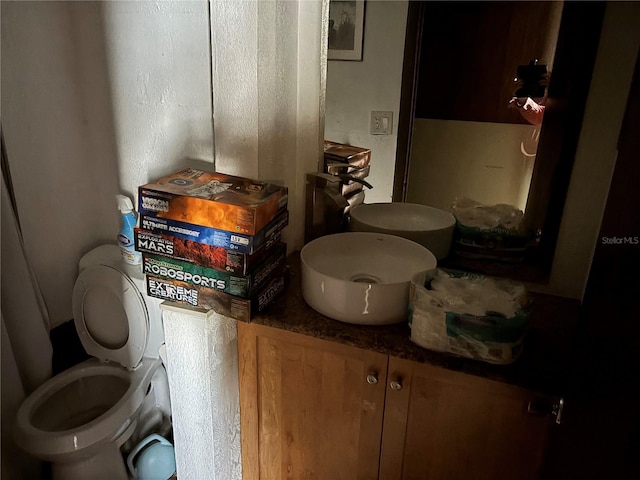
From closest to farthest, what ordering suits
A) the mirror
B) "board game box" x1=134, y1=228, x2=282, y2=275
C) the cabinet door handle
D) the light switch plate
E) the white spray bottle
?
the cabinet door handle → "board game box" x1=134, y1=228, x2=282, y2=275 → the mirror → the light switch plate → the white spray bottle

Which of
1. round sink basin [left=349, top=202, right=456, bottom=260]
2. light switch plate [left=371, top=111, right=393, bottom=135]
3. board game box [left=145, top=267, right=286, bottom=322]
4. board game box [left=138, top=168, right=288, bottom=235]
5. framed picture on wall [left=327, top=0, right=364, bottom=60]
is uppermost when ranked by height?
framed picture on wall [left=327, top=0, right=364, bottom=60]

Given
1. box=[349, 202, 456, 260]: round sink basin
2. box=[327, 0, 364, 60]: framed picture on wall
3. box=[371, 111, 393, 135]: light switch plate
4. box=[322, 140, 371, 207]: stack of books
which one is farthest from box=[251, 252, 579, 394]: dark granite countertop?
box=[327, 0, 364, 60]: framed picture on wall

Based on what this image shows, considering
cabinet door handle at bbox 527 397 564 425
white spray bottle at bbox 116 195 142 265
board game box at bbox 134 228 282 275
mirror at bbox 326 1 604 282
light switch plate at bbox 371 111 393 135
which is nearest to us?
cabinet door handle at bbox 527 397 564 425

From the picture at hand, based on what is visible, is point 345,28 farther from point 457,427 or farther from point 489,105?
point 457,427

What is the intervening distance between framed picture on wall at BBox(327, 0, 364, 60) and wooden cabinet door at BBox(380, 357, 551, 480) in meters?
0.88

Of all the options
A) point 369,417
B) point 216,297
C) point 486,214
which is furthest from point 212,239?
point 486,214

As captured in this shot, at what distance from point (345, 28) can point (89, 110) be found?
33.4 inches

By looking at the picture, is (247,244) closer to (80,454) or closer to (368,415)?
(368,415)

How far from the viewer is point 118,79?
1388 mm

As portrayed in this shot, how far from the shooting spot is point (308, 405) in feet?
3.90

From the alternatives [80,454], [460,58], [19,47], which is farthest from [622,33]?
[80,454]

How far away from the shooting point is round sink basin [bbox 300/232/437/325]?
1.06 meters

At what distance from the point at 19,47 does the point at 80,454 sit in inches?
47.8

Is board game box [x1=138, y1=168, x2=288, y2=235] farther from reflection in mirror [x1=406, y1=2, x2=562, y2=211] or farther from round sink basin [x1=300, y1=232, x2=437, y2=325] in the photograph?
reflection in mirror [x1=406, y1=2, x2=562, y2=211]
